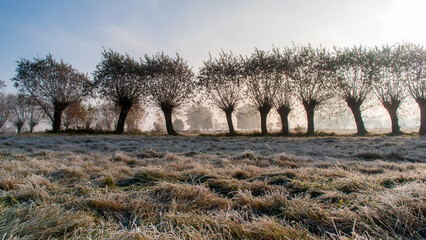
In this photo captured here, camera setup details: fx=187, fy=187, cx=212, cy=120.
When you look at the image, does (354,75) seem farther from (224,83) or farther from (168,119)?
(168,119)

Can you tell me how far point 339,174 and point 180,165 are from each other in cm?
291

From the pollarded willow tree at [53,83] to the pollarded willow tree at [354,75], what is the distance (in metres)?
30.5

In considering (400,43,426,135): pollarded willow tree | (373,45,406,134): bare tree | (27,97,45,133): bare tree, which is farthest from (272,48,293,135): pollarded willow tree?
(27,97,45,133): bare tree

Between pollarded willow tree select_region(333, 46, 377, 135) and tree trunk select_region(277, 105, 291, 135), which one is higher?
pollarded willow tree select_region(333, 46, 377, 135)

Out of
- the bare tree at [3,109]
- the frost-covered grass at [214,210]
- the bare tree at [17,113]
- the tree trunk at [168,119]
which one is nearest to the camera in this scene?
the frost-covered grass at [214,210]

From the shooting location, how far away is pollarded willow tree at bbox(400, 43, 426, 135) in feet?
64.6

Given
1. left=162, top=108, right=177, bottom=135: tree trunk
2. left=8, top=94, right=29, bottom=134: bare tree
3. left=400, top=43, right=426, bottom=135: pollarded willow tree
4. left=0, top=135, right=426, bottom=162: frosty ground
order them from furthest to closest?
1. left=8, top=94, right=29, bottom=134: bare tree
2. left=162, top=108, right=177, bottom=135: tree trunk
3. left=400, top=43, right=426, bottom=135: pollarded willow tree
4. left=0, top=135, right=426, bottom=162: frosty ground

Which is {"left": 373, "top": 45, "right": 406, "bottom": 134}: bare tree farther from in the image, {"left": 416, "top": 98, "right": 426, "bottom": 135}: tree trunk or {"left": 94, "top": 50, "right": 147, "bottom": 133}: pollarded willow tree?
{"left": 94, "top": 50, "right": 147, "bottom": 133}: pollarded willow tree

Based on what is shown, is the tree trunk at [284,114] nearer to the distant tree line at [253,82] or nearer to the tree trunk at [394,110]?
the distant tree line at [253,82]

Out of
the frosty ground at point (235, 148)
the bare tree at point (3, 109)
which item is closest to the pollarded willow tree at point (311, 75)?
the frosty ground at point (235, 148)

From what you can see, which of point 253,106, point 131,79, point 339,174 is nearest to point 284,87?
point 253,106

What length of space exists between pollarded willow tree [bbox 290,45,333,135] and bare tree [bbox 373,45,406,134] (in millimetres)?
5222

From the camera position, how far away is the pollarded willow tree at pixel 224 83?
23.2 metres

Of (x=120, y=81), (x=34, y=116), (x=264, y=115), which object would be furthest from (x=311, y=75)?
(x=34, y=116)
